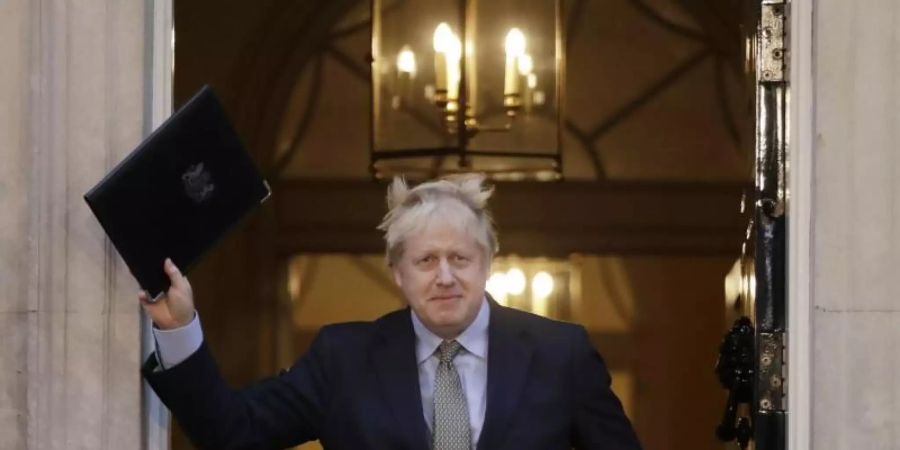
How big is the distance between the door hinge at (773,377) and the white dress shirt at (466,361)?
2.31 feet

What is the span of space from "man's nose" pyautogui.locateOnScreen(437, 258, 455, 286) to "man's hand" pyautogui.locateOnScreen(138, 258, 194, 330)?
554 millimetres

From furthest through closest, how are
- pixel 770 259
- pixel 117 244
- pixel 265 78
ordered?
pixel 265 78 → pixel 770 259 → pixel 117 244

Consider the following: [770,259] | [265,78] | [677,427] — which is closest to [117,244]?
[770,259]

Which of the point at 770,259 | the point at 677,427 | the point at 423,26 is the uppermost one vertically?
the point at 423,26

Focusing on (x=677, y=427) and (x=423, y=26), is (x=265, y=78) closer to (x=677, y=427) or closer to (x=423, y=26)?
(x=423, y=26)

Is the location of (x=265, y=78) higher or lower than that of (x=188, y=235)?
higher

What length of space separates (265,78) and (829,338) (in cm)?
424

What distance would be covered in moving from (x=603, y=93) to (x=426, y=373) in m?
4.89

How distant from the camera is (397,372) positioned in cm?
413

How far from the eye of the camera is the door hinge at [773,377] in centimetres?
437

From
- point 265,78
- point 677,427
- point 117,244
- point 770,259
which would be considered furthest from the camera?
point 677,427

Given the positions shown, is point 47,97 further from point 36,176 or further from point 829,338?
point 829,338

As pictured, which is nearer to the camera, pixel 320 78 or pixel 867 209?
pixel 867 209

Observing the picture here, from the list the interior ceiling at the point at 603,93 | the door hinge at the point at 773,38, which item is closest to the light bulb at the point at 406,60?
the interior ceiling at the point at 603,93
